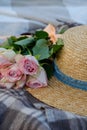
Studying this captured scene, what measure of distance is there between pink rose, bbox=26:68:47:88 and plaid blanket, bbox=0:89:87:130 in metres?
0.08

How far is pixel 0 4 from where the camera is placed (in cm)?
156

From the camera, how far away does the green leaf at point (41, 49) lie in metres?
0.89

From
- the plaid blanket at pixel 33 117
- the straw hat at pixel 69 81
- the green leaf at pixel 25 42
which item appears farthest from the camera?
the green leaf at pixel 25 42

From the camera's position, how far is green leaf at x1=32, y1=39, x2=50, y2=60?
888 millimetres

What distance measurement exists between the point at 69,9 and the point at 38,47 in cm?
71

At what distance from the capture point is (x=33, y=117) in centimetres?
72

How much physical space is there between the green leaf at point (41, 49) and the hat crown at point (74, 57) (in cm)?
4

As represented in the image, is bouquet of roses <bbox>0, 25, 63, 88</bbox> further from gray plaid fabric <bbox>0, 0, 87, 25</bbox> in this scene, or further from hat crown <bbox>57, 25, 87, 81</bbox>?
gray plaid fabric <bbox>0, 0, 87, 25</bbox>

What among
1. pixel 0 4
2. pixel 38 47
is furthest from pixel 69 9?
pixel 38 47

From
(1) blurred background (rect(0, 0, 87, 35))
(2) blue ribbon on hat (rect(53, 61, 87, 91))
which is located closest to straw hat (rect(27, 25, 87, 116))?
(2) blue ribbon on hat (rect(53, 61, 87, 91))

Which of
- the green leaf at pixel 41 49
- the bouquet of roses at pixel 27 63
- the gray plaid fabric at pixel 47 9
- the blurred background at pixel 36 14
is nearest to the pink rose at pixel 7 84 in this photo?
the bouquet of roses at pixel 27 63

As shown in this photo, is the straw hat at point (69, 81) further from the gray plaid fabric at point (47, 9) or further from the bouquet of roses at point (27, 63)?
the gray plaid fabric at point (47, 9)

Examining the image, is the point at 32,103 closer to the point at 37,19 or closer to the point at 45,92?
the point at 45,92

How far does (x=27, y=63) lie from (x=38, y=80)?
0.18 feet
